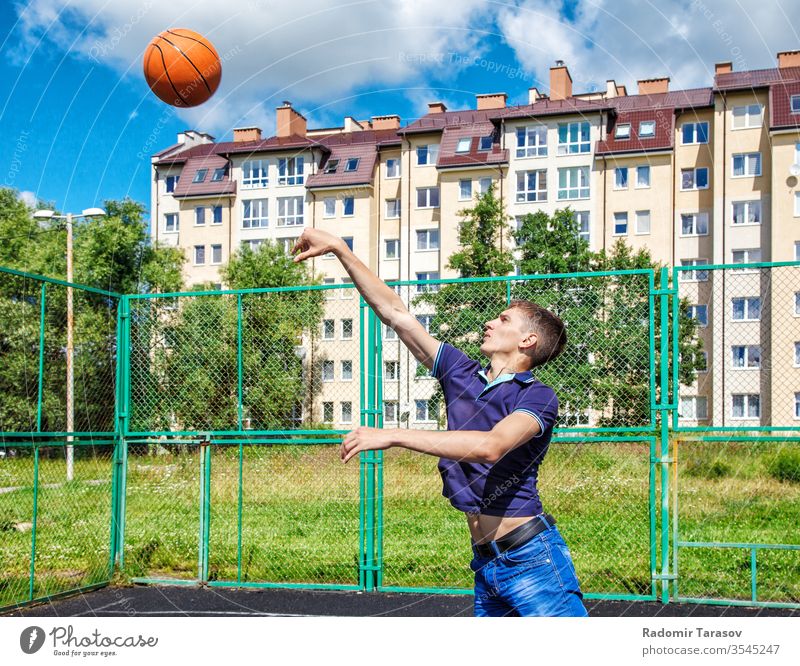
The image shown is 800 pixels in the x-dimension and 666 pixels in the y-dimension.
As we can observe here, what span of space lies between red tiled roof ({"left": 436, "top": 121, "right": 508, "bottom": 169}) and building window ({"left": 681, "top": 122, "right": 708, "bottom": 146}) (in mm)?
8708

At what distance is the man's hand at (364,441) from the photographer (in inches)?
135

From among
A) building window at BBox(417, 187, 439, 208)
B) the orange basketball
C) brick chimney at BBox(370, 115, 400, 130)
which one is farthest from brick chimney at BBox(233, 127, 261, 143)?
the orange basketball

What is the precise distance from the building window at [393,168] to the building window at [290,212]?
4.91m

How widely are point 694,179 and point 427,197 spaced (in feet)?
43.9

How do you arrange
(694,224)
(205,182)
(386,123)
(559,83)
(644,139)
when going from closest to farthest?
(694,224) → (644,139) → (559,83) → (386,123) → (205,182)

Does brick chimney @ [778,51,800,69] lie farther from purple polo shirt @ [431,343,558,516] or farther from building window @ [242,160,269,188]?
purple polo shirt @ [431,343,558,516]

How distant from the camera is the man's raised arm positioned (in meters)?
4.77

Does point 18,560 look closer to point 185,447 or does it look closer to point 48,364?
point 185,447

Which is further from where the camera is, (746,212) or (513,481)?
(746,212)

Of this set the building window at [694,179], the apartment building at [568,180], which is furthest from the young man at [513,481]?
the building window at [694,179]

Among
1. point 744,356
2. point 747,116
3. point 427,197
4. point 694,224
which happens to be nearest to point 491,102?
point 427,197

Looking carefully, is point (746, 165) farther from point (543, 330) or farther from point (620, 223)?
point (543, 330)

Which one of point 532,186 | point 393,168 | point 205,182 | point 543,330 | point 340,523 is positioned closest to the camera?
point 543,330

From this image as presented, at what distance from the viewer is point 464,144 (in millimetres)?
49969
